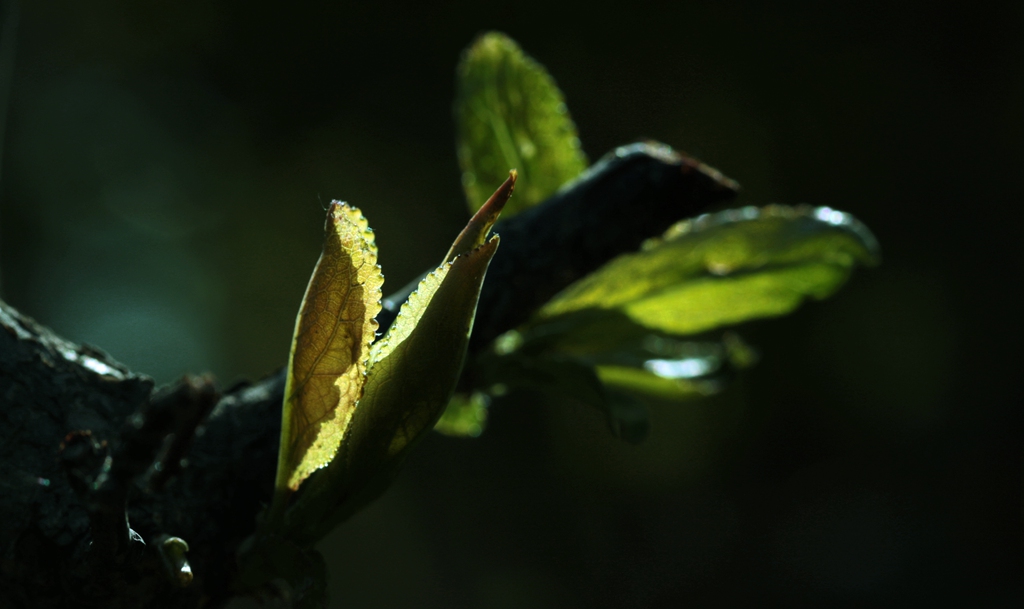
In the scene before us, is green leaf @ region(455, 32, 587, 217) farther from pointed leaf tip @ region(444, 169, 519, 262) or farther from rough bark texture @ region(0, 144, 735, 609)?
pointed leaf tip @ region(444, 169, 519, 262)

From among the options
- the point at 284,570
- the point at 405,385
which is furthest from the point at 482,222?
the point at 284,570

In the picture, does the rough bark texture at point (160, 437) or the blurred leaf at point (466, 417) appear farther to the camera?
the blurred leaf at point (466, 417)

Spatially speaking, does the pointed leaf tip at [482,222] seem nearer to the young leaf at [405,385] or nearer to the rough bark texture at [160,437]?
the young leaf at [405,385]

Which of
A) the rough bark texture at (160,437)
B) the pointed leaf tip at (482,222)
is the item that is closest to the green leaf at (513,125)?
the rough bark texture at (160,437)

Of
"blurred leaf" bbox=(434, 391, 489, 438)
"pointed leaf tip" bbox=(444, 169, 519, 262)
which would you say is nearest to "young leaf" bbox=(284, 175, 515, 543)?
"pointed leaf tip" bbox=(444, 169, 519, 262)

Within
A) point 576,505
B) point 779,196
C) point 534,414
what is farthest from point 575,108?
point 576,505

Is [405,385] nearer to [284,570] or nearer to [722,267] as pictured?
[284,570]

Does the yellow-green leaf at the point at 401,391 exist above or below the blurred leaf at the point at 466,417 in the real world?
above
